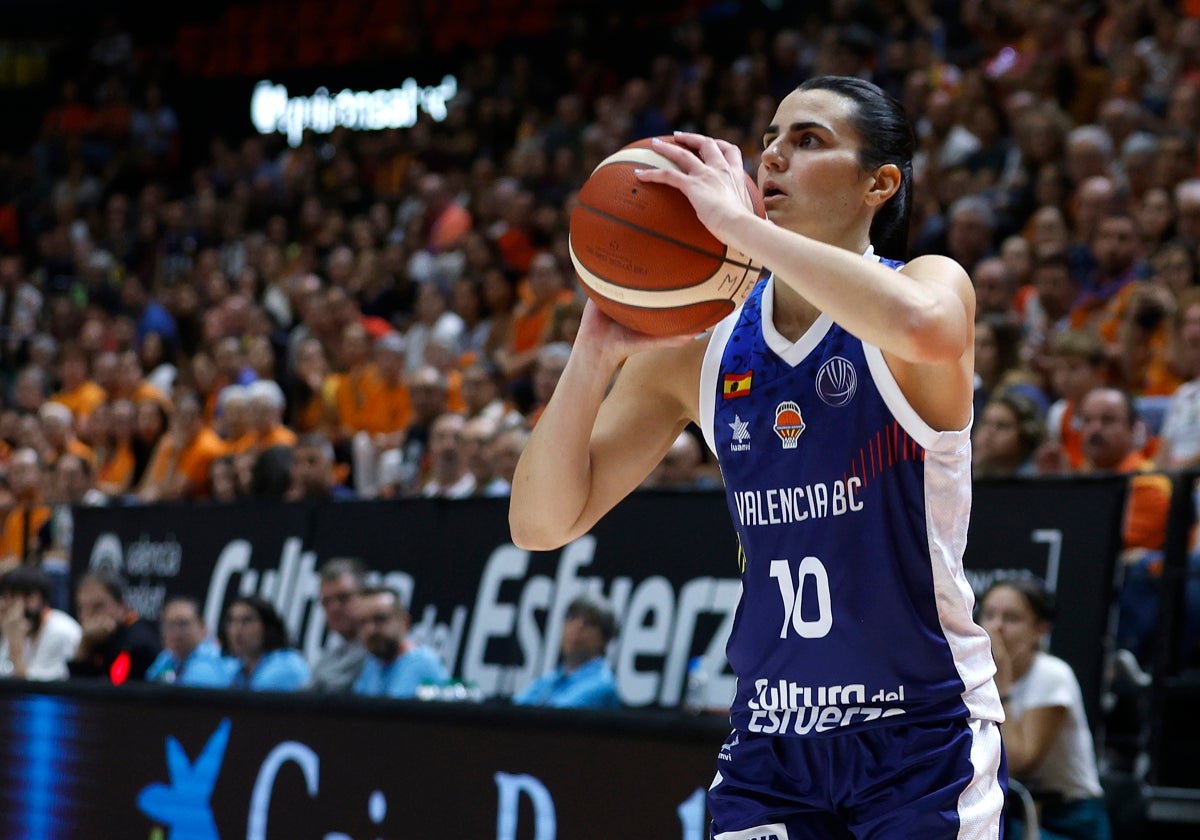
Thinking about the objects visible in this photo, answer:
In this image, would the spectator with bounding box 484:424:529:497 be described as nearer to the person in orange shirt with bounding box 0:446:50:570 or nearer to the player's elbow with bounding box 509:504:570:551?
the person in orange shirt with bounding box 0:446:50:570

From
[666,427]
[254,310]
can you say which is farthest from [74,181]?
[666,427]

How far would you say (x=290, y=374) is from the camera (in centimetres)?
1255

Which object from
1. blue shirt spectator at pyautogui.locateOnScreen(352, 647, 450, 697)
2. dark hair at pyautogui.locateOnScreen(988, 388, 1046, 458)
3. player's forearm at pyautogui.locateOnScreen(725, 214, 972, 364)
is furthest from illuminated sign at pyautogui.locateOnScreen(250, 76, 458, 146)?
player's forearm at pyautogui.locateOnScreen(725, 214, 972, 364)

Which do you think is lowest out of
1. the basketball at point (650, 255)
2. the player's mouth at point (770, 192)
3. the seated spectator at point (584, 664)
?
the seated spectator at point (584, 664)

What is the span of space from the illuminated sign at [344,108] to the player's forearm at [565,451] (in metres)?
15.5

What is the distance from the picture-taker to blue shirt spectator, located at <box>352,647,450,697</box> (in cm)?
682

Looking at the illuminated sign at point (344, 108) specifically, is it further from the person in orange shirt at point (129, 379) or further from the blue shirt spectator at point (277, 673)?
the blue shirt spectator at point (277, 673)

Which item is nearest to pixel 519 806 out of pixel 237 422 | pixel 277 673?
pixel 277 673

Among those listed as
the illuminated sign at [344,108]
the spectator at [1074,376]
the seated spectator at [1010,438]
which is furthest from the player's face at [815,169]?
the illuminated sign at [344,108]

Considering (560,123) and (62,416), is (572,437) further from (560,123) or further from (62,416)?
(560,123)

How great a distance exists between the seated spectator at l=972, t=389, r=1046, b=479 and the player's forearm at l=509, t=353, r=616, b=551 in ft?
13.6

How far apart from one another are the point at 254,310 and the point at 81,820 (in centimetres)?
797

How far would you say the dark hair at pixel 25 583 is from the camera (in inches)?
340

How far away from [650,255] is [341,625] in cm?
505
